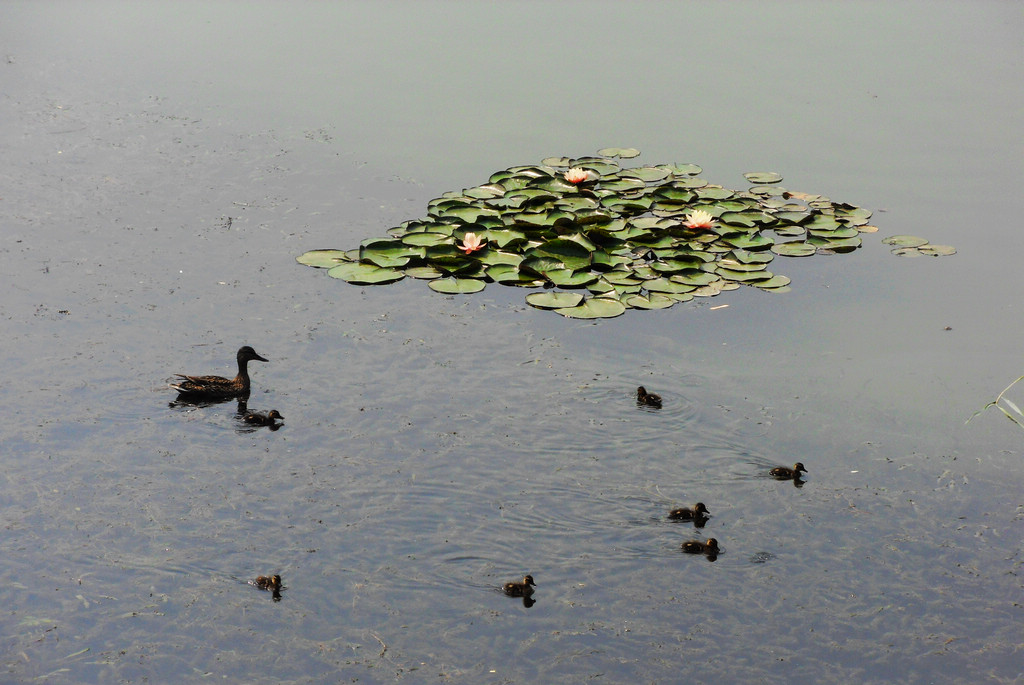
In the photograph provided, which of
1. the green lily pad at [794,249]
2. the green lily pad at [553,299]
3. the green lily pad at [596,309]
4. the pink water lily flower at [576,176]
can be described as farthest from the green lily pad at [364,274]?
the green lily pad at [794,249]

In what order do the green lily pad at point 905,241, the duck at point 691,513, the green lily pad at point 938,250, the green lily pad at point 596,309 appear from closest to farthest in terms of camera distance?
the duck at point 691,513 → the green lily pad at point 596,309 → the green lily pad at point 938,250 → the green lily pad at point 905,241

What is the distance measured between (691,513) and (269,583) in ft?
8.65

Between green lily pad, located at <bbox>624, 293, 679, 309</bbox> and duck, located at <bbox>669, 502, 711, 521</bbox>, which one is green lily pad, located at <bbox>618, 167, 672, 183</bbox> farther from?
duck, located at <bbox>669, 502, 711, 521</bbox>

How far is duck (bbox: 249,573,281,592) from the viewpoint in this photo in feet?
21.0

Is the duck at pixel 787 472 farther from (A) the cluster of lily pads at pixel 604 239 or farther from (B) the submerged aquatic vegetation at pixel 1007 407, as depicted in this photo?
(A) the cluster of lily pads at pixel 604 239

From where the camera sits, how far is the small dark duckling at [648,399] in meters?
8.27

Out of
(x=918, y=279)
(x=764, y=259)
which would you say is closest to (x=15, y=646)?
(x=764, y=259)

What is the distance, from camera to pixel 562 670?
5.93 metres

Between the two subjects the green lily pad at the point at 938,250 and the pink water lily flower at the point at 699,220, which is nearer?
the green lily pad at the point at 938,250

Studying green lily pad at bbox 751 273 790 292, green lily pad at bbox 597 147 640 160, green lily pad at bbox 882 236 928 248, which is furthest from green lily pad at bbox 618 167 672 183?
green lily pad at bbox 882 236 928 248

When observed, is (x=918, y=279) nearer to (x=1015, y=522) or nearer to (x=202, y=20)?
(x=1015, y=522)

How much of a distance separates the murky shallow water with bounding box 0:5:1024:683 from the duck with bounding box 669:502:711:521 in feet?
0.22

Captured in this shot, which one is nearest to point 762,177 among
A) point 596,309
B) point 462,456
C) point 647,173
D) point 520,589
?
point 647,173

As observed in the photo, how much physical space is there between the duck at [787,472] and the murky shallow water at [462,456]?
103mm
